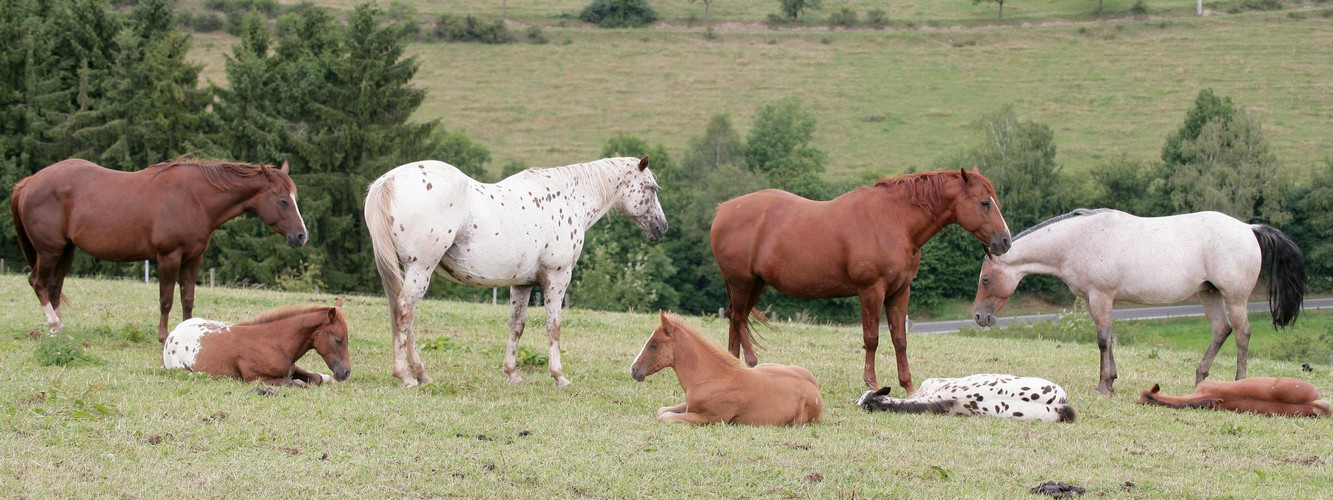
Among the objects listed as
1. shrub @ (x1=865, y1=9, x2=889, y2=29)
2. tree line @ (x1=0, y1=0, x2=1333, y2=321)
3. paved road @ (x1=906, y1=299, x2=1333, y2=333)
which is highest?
shrub @ (x1=865, y1=9, x2=889, y2=29)

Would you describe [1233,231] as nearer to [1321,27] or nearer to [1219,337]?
[1219,337]

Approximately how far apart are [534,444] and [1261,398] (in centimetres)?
682

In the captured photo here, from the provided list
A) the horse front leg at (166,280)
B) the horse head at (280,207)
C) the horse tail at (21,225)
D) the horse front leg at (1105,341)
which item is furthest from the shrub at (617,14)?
the horse front leg at (1105,341)

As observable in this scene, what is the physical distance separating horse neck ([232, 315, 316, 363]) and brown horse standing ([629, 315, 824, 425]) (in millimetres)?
2969

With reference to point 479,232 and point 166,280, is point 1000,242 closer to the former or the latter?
point 479,232

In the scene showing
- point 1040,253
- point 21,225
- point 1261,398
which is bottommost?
point 1261,398

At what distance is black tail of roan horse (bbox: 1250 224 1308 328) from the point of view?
1188cm

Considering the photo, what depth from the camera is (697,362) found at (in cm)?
889

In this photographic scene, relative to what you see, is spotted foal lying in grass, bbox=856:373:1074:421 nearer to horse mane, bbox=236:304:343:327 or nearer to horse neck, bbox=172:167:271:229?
horse mane, bbox=236:304:343:327

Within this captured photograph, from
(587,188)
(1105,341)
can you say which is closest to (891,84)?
(1105,341)

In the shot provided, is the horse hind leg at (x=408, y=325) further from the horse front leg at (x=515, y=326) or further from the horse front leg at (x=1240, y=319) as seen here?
the horse front leg at (x=1240, y=319)

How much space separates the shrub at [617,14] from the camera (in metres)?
92.2

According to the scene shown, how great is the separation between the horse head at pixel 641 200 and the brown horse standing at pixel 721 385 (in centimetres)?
270

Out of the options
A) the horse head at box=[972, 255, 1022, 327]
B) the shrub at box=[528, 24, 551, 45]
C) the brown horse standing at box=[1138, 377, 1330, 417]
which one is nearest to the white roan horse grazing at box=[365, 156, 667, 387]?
the horse head at box=[972, 255, 1022, 327]
